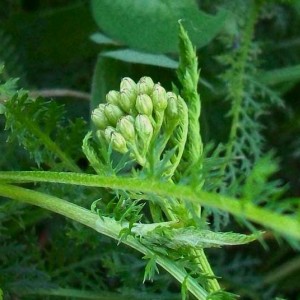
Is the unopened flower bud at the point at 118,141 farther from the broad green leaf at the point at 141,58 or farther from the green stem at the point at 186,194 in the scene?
the broad green leaf at the point at 141,58

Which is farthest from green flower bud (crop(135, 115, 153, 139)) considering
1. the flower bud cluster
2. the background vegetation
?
the background vegetation

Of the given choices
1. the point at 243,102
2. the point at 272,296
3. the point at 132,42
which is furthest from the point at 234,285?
the point at 132,42

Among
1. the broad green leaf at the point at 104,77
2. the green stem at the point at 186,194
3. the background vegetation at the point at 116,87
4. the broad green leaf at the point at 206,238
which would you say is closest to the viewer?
the green stem at the point at 186,194

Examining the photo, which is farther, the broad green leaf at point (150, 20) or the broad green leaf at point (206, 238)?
the broad green leaf at point (150, 20)

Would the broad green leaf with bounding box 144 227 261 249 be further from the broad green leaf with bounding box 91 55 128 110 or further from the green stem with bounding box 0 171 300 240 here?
the broad green leaf with bounding box 91 55 128 110

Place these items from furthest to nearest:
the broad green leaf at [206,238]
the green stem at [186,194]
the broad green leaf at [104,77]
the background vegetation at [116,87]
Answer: the broad green leaf at [104,77]
the background vegetation at [116,87]
the broad green leaf at [206,238]
the green stem at [186,194]

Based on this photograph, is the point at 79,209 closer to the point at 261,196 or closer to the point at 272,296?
the point at 261,196

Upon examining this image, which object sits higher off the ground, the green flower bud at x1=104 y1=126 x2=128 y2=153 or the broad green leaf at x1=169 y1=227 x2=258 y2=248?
the green flower bud at x1=104 y1=126 x2=128 y2=153

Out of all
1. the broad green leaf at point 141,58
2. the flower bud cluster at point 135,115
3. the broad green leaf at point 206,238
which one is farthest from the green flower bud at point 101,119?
the broad green leaf at point 141,58
